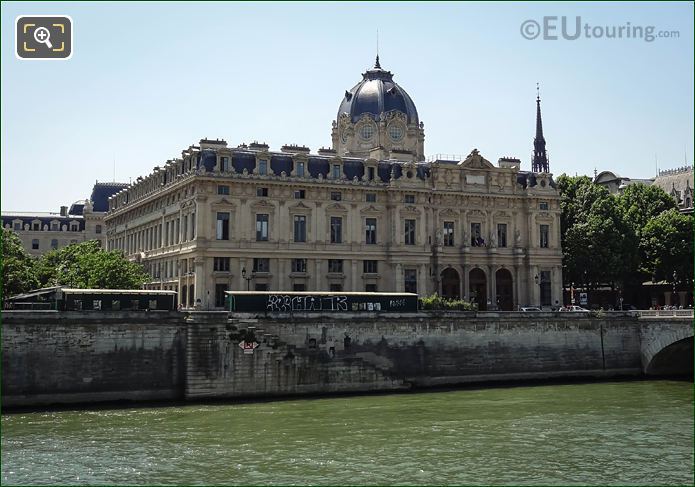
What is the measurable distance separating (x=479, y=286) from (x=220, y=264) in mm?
27843

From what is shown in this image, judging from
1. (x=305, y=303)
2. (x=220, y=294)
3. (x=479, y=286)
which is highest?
(x=479, y=286)

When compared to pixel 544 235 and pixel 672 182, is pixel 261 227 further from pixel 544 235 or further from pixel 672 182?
pixel 672 182

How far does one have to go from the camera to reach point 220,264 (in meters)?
74.5

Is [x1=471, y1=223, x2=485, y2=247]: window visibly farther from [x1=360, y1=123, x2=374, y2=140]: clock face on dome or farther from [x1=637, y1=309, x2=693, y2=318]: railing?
[x1=637, y1=309, x2=693, y2=318]: railing

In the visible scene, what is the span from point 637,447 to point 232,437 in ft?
65.4

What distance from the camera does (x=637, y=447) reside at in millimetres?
39438

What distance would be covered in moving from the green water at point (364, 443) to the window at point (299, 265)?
23167 millimetres

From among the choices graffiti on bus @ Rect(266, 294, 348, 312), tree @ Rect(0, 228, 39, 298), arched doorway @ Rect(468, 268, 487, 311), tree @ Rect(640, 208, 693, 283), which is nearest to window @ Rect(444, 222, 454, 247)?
arched doorway @ Rect(468, 268, 487, 311)

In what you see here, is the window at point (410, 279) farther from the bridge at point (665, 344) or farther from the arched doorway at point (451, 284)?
the bridge at point (665, 344)

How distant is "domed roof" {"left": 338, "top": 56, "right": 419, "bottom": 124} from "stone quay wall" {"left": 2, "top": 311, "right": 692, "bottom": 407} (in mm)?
35544

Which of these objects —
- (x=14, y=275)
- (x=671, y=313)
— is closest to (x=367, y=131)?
(x=671, y=313)

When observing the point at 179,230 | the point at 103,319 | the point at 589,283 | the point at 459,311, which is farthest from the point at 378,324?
the point at 589,283

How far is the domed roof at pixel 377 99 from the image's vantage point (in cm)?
9481

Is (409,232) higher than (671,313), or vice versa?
(409,232)
